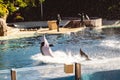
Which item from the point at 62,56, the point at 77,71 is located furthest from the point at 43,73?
the point at 62,56

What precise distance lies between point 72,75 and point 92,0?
1260 inches

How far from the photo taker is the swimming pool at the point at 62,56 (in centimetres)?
1019

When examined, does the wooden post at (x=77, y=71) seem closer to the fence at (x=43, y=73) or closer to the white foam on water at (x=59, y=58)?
the fence at (x=43, y=73)

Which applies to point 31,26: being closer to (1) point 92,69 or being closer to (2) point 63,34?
(2) point 63,34

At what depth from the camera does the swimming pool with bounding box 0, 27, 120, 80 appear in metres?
10.2


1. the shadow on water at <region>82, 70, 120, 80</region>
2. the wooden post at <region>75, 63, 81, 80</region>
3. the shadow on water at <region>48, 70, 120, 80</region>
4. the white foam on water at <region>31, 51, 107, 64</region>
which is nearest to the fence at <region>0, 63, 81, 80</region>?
the wooden post at <region>75, 63, 81, 80</region>

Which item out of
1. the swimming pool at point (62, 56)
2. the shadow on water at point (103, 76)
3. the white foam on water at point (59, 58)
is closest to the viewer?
the swimming pool at point (62, 56)

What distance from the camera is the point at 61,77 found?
33.8ft

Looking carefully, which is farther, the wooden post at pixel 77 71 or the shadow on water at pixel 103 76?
the shadow on water at pixel 103 76

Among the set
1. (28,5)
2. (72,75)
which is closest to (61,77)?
(72,75)

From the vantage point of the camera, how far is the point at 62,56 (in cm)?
1869

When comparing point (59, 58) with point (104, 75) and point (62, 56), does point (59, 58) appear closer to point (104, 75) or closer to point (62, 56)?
point (62, 56)

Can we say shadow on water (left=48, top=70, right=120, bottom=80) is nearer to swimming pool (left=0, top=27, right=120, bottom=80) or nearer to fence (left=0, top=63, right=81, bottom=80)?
swimming pool (left=0, top=27, right=120, bottom=80)

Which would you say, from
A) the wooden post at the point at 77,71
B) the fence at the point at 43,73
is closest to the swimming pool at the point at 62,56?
the fence at the point at 43,73
